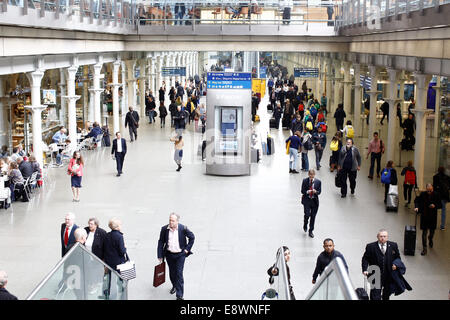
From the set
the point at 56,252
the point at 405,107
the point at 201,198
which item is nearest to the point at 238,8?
the point at 405,107

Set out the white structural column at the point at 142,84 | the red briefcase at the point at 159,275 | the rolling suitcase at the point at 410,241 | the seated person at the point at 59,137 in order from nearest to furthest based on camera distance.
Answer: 1. the red briefcase at the point at 159,275
2. the rolling suitcase at the point at 410,241
3. the seated person at the point at 59,137
4. the white structural column at the point at 142,84

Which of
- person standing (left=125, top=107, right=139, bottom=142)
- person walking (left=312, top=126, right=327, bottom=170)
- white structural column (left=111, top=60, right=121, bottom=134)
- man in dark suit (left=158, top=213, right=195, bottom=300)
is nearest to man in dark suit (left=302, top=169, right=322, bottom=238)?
man in dark suit (left=158, top=213, right=195, bottom=300)

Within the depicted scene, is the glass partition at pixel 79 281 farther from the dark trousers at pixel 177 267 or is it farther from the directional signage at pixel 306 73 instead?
the directional signage at pixel 306 73

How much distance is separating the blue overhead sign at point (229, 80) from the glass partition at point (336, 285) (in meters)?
16.6

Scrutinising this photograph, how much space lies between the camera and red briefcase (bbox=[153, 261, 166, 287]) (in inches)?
414

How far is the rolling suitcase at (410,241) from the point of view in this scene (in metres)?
12.7

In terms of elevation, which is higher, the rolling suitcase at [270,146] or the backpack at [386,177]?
the backpack at [386,177]

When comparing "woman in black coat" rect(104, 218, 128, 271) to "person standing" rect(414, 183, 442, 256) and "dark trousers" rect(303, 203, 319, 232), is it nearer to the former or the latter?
"dark trousers" rect(303, 203, 319, 232)

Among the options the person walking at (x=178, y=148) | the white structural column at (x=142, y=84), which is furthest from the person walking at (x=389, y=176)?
the white structural column at (x=142, y=84)

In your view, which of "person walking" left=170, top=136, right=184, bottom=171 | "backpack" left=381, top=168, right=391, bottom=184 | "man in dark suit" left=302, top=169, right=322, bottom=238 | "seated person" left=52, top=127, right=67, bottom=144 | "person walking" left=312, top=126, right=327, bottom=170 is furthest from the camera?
"seated person" left=52, top=127, right=67, bottom=144

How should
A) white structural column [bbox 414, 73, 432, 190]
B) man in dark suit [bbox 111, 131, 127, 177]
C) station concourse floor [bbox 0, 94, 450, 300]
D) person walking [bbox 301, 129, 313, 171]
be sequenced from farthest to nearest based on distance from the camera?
1. person walking [bbox 301, 129, 313, 171]
2. man in dark suit [bbox 111, 131, 127, 177]
3. white structural column [bbox 414, 73, 432, 190]
4. station concourse floor [bbox 0, 94, 450, 300]

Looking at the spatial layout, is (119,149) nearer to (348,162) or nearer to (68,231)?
(348,162)

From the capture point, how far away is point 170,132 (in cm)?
3372

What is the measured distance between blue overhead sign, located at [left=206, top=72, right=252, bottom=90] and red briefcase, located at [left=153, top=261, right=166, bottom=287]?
11181 mm
